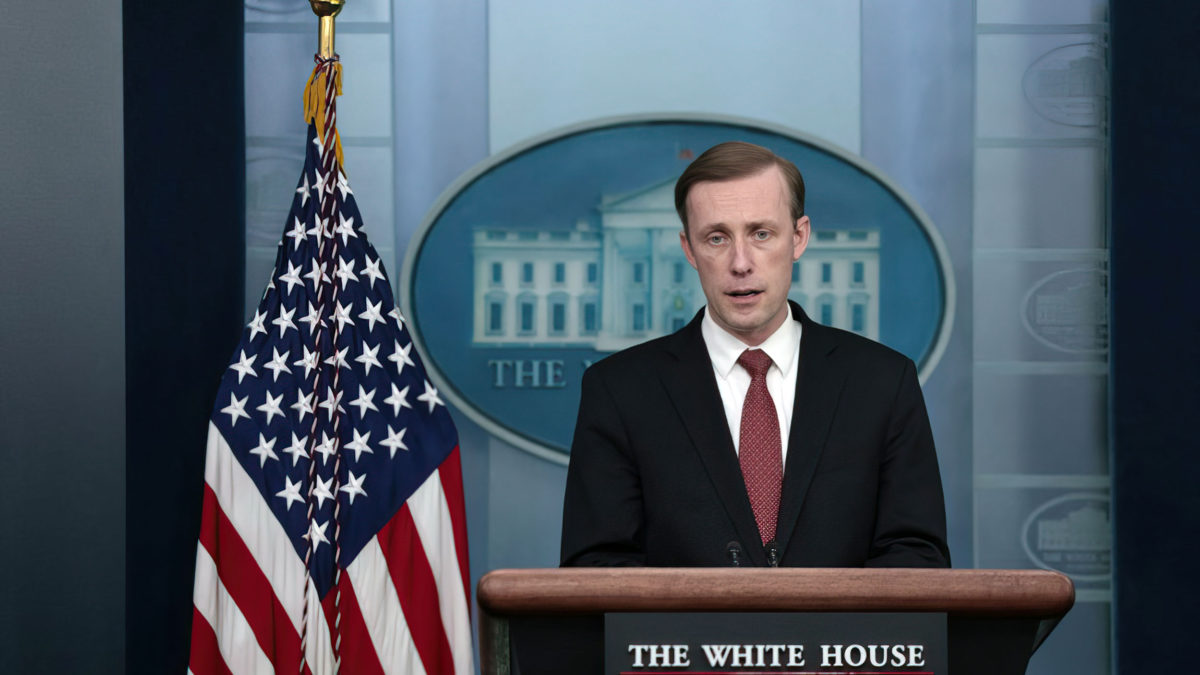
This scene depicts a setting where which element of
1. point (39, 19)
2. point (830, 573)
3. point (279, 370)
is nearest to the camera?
point (830, 573)

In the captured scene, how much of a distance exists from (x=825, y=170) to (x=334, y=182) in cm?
128

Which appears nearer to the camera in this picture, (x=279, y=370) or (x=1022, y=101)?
(x=279, y=370)

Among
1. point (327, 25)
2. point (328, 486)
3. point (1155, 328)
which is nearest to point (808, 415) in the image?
point (328, 486)

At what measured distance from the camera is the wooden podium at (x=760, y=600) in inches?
37.8

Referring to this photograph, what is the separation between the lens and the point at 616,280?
2.85 meters

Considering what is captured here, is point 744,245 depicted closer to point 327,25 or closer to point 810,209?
point 810,209

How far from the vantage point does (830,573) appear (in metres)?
0.97

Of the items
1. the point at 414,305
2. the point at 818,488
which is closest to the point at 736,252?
the point at 818,488

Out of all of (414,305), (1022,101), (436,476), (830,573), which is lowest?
(436,476)

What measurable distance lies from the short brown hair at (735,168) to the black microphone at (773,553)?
0.55 meters

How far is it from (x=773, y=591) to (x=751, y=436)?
0.75 m

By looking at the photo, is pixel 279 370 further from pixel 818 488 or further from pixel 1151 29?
pixel 1151 29

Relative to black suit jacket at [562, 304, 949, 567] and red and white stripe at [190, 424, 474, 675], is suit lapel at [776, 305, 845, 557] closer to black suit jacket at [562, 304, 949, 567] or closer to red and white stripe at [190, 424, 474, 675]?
black suit jacket at [562, 304, 949, 567]

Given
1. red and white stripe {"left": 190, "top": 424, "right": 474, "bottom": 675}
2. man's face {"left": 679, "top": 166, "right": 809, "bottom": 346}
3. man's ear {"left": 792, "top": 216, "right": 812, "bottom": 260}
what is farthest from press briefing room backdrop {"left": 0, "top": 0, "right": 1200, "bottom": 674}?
man's face {"left": 679, "top": 166, "right": 809, "bottom": 346}
